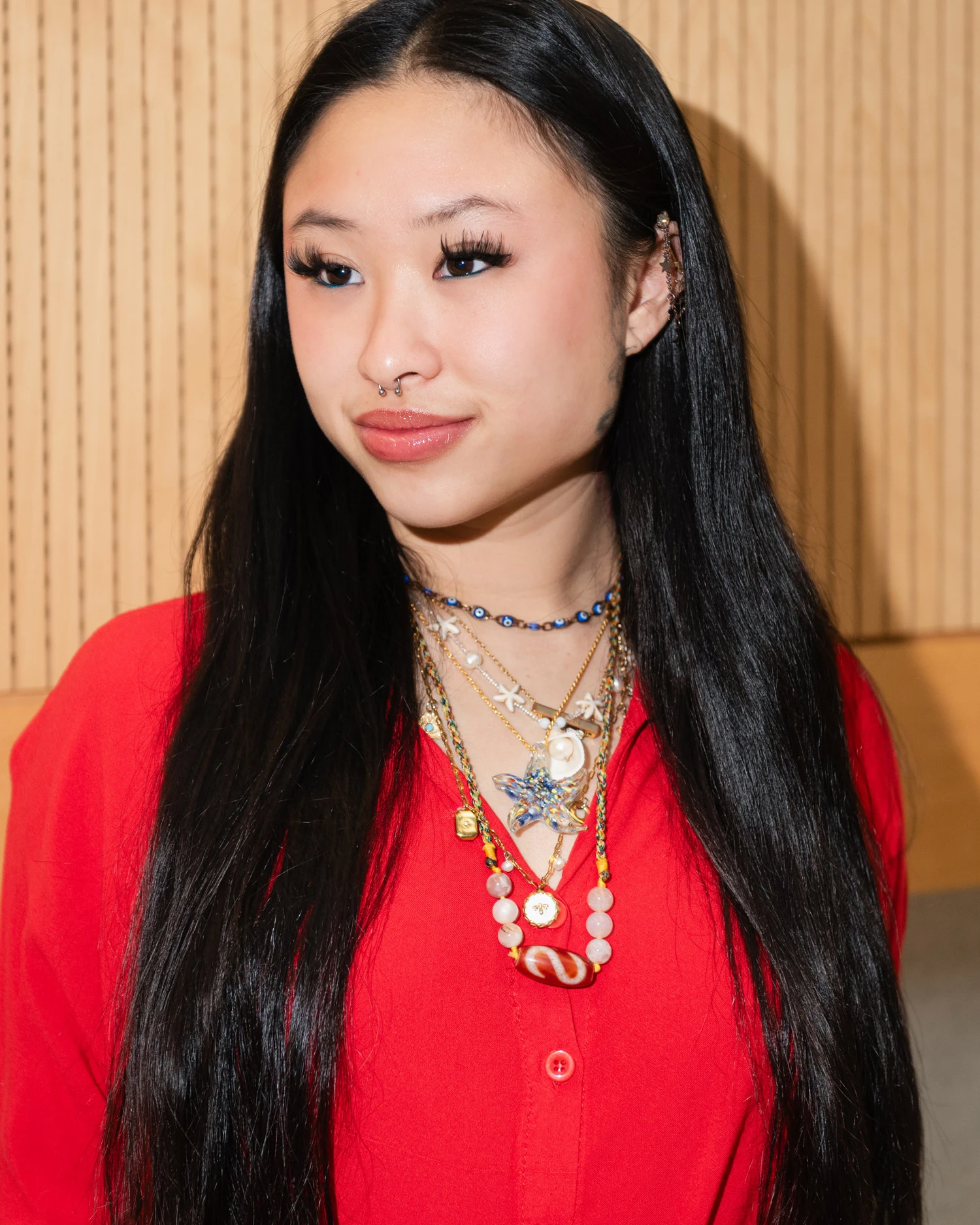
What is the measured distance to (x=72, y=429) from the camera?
36.9 inches

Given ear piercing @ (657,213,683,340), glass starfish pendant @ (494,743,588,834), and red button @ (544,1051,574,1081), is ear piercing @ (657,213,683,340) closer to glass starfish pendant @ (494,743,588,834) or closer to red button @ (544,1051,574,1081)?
glass starfish pendant @ (494,743,588,834)

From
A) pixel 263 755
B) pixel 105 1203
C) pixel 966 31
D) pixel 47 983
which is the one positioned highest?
pixel 966 31

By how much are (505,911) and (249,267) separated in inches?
20.2

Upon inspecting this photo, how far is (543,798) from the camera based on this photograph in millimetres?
A: 829

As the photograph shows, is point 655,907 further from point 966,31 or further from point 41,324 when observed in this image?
point 966,31

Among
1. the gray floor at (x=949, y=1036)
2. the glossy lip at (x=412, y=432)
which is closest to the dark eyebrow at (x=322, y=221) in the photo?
the glossy lip at (x=412, y=432)

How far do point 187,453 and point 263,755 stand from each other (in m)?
0.29

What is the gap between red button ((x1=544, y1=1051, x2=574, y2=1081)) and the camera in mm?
746

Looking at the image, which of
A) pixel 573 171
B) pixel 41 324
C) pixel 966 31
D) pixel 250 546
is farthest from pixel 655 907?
pixel 966 31

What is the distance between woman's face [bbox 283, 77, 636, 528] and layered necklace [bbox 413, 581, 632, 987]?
0.40 feet

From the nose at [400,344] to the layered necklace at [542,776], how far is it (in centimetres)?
19

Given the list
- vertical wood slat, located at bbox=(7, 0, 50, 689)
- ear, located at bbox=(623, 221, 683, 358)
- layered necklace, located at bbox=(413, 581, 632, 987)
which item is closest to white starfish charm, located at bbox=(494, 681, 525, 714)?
layered necklace, located at bbox=(413, 581, 632, 987)

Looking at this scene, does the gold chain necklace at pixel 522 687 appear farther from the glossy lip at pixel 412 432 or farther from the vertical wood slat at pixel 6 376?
the vertical wood slat at pixel 6 376

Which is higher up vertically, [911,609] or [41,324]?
[41,324]
